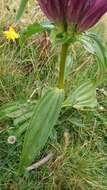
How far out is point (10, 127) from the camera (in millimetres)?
1644

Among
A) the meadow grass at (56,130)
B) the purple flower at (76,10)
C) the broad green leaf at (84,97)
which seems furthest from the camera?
the broad green leaf at (84,97)

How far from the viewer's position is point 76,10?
120cm

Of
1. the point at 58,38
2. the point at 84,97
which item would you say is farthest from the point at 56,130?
the point at 58,38

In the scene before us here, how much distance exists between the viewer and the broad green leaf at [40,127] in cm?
134

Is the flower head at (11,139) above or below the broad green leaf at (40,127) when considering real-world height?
below

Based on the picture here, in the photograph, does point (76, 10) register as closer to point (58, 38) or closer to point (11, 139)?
point (58, 38)

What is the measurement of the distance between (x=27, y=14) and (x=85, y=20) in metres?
1.09

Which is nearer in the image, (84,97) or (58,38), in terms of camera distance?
(58,38)

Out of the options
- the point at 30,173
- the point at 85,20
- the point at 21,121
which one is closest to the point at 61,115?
the point at 21,121

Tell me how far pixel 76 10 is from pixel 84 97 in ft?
2.02

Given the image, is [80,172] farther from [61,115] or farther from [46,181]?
[61,115]

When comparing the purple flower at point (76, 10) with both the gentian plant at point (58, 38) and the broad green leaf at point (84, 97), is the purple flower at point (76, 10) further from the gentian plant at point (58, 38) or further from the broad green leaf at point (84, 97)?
the broad green leaf at point (84, 97)

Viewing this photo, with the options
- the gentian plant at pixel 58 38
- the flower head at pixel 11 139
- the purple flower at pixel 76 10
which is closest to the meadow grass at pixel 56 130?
the flower head at pixel 11 139

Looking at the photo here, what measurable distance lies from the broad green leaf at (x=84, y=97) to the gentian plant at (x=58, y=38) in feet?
0.42
